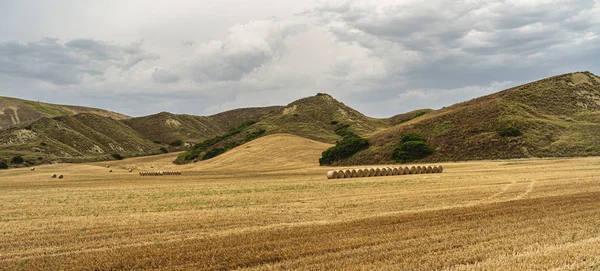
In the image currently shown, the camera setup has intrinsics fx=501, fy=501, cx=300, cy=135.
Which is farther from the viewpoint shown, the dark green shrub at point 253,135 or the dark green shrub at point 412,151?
the dark green shrub at point 253,135

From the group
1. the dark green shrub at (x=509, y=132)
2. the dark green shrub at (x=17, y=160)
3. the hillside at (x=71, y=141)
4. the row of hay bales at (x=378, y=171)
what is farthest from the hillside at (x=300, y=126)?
the row of hay bales at (x=378, y=171)

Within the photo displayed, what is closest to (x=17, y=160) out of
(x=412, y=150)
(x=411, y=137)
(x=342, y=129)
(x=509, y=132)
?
(x=342, y=129)

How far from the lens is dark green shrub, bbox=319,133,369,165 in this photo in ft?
261

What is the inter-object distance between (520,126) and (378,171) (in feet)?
102

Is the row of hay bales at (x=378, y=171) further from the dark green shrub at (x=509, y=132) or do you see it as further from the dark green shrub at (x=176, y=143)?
the dark green shrub at (x=176, y=143)

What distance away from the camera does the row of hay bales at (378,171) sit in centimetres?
4438

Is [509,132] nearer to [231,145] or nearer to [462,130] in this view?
[462,130]

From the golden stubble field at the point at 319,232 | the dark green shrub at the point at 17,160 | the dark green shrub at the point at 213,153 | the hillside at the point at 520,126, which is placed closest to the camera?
the golden stubble field at the point at 319,232

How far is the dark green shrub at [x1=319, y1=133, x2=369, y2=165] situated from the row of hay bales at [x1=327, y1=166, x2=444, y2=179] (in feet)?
106

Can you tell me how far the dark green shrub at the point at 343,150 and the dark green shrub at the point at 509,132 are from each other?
22.5 m

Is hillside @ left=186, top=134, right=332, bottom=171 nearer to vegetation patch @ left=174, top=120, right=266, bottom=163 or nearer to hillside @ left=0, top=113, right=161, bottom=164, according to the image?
vegetation patch @ left=174, top=120, right=266, bottom=163

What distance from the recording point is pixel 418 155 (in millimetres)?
68938

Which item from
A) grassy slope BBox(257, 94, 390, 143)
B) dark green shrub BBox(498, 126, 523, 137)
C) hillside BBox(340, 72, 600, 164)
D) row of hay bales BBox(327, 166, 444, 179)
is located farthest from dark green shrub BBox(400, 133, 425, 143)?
grassy slope BBox(257, 94, 390, 143)

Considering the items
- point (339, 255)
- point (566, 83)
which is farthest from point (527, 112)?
point (339, 255)
